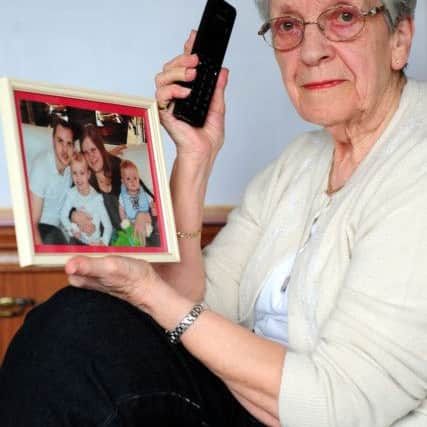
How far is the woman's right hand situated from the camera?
1.47 meters

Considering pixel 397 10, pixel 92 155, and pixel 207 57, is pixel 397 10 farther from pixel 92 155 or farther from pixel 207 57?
pixel 92 155

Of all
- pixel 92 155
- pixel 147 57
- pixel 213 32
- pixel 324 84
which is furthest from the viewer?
pixel 147 57

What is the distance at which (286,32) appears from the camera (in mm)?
1418

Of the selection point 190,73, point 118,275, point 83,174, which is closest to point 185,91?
point 190,73

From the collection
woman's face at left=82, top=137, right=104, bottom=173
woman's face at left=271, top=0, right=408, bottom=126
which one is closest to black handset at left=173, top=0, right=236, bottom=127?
woman's face at left=271, top=0, right=408, bottom=126

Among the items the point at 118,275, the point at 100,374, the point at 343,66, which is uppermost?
the point at 343,66

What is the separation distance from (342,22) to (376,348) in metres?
0.50

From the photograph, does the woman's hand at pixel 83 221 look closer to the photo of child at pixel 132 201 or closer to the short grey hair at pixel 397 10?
the photo of child at pixel 132 201

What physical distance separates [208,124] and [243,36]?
22.3 inches

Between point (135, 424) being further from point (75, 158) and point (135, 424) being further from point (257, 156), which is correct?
point (257, 156)

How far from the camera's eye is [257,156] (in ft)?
6.86

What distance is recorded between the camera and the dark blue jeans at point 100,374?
47.3 inches

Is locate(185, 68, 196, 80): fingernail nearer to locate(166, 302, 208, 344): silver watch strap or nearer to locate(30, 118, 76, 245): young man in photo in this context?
locate(30, 118, 76, 245): young man in photo

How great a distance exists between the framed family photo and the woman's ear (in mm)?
385
